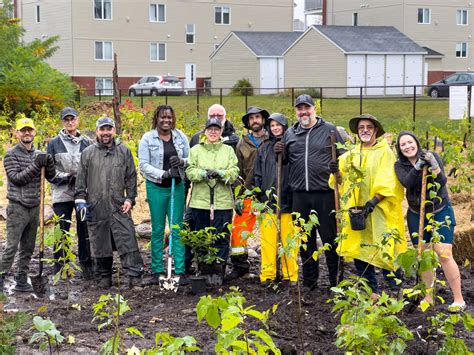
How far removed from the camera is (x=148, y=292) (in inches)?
344

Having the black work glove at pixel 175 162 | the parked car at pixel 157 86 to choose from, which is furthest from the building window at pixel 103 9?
the black work glove at pixel 175 162

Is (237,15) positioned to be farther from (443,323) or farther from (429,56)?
(443,323)

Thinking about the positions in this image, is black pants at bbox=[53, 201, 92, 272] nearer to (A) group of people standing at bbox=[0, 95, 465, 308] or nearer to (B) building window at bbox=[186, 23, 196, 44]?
(A) group of people standing at bbox=[0, 95, 465, 308]

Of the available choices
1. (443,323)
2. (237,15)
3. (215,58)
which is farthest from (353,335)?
(237,15)

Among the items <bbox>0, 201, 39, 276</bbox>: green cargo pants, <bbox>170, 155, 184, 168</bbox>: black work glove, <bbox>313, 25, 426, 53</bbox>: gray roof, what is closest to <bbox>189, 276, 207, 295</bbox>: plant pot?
<bbox>170, 155, 184, 168</bbox>: black work glove

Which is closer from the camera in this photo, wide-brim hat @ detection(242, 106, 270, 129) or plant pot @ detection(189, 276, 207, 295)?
plant pot @ detection(189, 276, 207, 295)

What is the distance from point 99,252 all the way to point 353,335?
15.1 feet

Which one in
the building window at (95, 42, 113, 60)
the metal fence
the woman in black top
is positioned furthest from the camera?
the building window at (95, 42, 113, 60)

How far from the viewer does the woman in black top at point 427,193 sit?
7414mm

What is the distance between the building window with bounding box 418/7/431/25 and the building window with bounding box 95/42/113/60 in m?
19.3

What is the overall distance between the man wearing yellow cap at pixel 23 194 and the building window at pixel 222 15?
165 feet

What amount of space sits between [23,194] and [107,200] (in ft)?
2.71

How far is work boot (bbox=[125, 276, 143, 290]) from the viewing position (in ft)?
29.3

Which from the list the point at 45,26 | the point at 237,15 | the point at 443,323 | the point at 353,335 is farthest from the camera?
the point at 237,15
